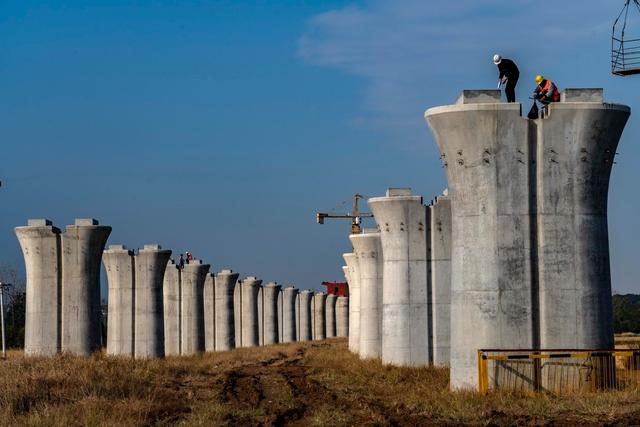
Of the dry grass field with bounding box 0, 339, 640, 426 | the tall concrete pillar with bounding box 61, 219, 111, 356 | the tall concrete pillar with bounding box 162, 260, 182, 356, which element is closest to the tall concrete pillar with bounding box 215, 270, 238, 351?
the tall concrete pillar with bounding box 162, 260, 182, 356

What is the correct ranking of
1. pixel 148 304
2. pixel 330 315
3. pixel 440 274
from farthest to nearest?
1. pixel 330 315
2. pixel 148 304
3. pixel 440 274

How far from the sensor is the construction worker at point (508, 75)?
24014mm

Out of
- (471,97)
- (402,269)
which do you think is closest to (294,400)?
(471,97)

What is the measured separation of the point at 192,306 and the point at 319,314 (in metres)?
52.9

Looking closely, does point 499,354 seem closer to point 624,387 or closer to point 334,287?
point 624,387

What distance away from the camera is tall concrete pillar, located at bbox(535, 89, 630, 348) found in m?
23.2

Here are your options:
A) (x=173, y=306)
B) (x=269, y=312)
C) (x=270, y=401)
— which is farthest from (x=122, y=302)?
(x=269, y=312)

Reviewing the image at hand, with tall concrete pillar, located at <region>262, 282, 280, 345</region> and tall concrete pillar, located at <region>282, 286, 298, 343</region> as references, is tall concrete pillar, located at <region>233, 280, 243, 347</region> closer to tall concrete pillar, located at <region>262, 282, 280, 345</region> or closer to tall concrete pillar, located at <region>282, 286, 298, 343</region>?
tall concrete pillar, located at <region>262, 282, 280, 345</region>

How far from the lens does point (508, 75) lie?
24.1 m

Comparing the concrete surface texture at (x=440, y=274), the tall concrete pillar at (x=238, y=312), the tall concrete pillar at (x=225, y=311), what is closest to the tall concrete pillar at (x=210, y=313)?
the tall concrete pillar at (x=225, y=311)

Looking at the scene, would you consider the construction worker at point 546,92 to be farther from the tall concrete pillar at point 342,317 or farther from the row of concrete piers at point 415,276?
the tall concrete pillar at point 342,317

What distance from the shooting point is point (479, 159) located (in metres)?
23.3

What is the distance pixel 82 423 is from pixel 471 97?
404 inches

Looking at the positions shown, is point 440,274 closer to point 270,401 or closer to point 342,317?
point 270,401
